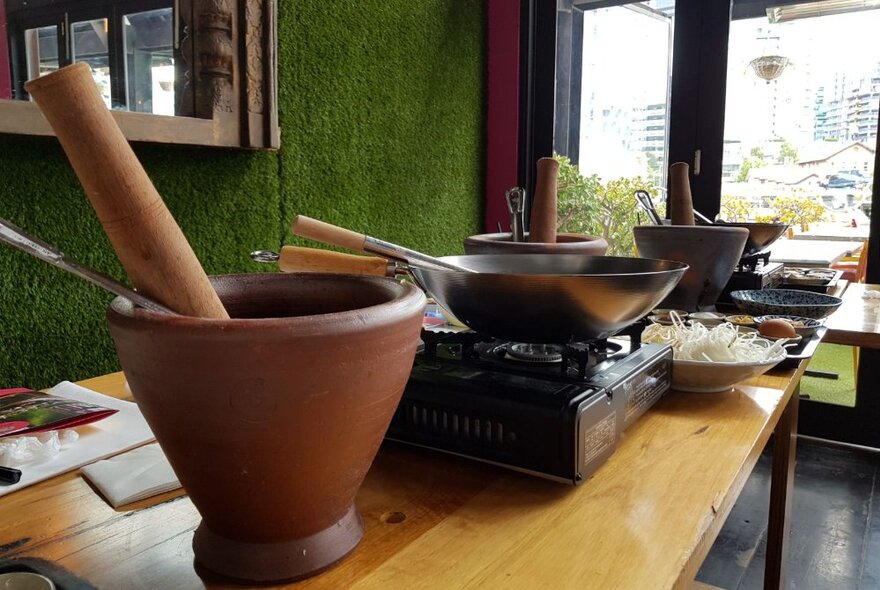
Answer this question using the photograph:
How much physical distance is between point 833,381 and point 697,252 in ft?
6.47

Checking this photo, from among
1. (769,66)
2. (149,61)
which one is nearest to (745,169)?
(769,66)

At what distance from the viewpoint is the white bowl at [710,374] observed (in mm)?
901

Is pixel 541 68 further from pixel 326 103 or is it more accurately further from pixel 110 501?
pixel 110 501

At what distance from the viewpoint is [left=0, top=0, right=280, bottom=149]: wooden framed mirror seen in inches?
52.2

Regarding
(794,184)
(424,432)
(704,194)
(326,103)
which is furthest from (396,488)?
(794,184)

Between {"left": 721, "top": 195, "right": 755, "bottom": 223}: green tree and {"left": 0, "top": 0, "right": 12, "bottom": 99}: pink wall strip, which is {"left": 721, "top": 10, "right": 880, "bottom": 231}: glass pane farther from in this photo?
{"left": 0, "top": 0, "right": 12, "bottom": 99}: pink wall strip

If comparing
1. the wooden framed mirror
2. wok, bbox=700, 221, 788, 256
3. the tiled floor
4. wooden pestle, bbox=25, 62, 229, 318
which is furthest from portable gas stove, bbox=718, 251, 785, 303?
wooden pestle, bbox=25, 62, 229, 318

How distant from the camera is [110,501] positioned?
0.61 m

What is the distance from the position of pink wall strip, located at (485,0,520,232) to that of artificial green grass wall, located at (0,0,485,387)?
6 cm

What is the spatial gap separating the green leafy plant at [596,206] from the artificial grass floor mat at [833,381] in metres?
0.92

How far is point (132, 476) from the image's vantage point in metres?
0.64

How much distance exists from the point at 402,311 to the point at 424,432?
0.91 feet

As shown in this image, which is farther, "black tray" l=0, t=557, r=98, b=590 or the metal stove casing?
the metal stove casing

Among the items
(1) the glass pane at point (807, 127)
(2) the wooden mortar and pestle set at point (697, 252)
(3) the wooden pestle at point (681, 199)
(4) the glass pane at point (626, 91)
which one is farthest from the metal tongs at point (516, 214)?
(4) the glass pane at point (626, 91)
